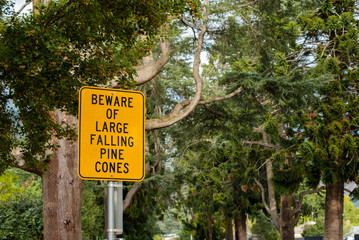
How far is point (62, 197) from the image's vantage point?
14617mm

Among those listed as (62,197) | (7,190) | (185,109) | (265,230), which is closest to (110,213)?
(62,197)

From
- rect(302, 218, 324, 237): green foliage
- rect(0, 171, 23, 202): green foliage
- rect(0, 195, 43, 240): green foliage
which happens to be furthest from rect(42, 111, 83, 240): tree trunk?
rect(302, 218, 324, 237): green foliage

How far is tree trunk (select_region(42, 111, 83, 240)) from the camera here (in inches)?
566

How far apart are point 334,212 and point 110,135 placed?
14.4 m

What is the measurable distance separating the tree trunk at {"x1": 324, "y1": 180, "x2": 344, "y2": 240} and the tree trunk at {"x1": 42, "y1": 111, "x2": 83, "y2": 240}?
26.0 feet

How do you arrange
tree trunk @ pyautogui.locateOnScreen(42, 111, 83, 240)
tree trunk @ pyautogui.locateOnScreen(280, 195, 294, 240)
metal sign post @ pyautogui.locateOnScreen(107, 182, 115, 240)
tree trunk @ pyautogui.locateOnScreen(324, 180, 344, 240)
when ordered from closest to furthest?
1. metal sign post @ pyautogui.locateOnScreen(107, 182, 115, 240)
2. tree trunk @ pyautogui.locateOnScreen(42, 111, 83, 240)
3. tree trunk @ pyautogui.locateOnScreen(324, 180, 344, 240)
4. tree trunk @ pyautogui.locateOnScreen(280, 195, 294, 240)

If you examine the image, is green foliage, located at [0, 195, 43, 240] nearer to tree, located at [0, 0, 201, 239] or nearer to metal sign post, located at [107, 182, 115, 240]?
tree, located at [0, 0, 201, 239]

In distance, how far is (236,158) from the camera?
74.9ft

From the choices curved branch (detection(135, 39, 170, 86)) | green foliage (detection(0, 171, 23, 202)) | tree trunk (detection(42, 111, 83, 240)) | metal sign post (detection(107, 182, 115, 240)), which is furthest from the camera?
green foliage (detection(0, 171, 23, 202))

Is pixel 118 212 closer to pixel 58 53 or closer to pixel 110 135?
pixel 110 135

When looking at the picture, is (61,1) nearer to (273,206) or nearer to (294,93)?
(294,93)

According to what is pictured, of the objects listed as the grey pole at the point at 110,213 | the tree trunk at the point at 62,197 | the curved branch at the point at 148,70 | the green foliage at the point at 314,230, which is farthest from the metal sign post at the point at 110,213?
the green foliage at the point at 314,230

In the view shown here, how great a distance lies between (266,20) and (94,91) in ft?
55.4

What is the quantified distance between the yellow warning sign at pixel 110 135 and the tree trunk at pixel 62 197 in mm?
10043
